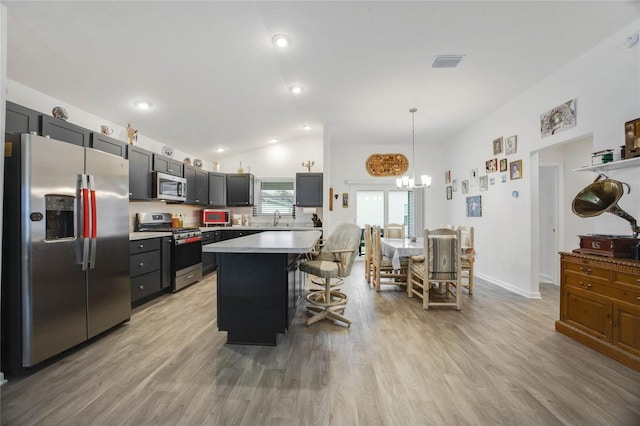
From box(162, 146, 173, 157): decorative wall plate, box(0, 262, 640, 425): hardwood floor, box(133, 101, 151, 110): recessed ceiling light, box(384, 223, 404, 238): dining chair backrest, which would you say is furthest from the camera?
box(384, 223, 404, 238): dining chair backrest

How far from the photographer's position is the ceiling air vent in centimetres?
301

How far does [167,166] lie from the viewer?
4422 mm

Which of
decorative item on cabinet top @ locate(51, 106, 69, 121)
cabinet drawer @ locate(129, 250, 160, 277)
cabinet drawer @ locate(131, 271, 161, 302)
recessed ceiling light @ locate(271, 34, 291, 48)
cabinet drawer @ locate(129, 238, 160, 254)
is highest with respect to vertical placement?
recessed ceiling light @ locate(271, 34, 291, 48)

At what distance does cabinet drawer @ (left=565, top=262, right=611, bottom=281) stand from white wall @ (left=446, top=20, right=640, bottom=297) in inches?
A: 22.6

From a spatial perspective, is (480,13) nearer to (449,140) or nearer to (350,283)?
(350,283)

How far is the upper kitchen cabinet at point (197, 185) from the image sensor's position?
5.02 metres

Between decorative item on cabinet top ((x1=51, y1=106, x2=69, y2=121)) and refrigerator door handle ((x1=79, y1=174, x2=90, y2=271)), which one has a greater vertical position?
decorative item on cabinet top ((x1=51, y1=106, x2=69, y2=121))

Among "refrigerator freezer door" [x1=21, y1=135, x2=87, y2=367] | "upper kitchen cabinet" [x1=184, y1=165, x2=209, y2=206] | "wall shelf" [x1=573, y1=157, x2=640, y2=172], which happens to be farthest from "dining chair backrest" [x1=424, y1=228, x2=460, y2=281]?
"upper kitchen cabinet" [x1=184, y1=165, x2=209, y2=206]

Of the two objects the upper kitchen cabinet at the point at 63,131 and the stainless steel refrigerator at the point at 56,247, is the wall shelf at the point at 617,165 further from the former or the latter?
the upper kitchen cabinet at the point at 63,131

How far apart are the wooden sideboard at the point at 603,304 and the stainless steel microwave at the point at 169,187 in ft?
16.7

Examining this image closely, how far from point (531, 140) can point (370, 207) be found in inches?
140

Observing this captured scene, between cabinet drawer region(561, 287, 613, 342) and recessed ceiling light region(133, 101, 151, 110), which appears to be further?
recessed ceiling light region(133, 101, 151, 110)

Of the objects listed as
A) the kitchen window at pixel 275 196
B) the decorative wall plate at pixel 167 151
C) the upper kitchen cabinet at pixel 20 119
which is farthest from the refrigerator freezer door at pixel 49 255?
the kitchen window at pixel 275 196

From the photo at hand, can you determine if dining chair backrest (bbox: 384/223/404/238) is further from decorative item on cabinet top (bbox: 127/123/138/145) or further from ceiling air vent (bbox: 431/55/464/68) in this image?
decorative item on cabinet top (bbox: 127/123/138/145)
